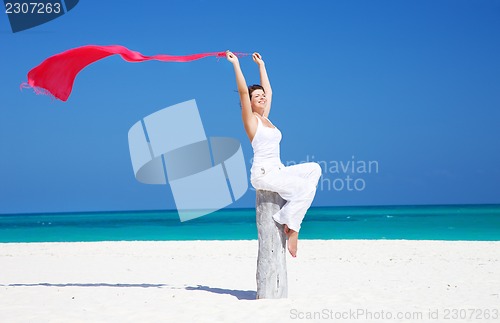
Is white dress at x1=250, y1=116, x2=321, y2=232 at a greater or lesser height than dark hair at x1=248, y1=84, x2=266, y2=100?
lesser

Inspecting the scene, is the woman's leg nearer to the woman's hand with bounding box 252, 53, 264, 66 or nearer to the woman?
the woman

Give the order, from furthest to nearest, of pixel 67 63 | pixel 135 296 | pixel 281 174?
pixel 67 63 < pixel 135 296 < pixel 281 174

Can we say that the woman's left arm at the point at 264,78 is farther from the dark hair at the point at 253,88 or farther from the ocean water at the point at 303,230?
the ocean water at the point at 303,230

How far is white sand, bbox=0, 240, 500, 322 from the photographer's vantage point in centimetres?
523

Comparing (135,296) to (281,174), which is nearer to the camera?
(281,174)

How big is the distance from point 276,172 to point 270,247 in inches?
29.9

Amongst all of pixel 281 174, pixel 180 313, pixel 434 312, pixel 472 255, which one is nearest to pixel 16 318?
pixel 180 313

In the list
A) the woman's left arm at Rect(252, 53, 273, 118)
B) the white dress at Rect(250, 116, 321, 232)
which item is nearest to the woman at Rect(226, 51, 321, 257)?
the white dress at Rect(250, 116, 321, 232)

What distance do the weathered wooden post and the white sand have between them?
0.64 feet

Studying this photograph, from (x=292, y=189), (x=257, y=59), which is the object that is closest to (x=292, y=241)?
(x=292, y=189)

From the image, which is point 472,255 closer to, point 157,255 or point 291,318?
point 157,255

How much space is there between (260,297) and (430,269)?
4.37 m

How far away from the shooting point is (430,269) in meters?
9.28

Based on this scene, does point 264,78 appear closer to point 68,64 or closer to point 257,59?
point 257,59
